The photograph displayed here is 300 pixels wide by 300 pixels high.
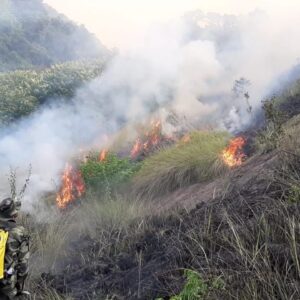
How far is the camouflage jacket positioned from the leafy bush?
533 centimetres

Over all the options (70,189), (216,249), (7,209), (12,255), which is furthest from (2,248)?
(70,189)

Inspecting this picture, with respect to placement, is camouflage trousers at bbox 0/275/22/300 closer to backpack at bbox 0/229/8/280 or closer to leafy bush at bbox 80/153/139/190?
backpack at bbox 0/229/8/280

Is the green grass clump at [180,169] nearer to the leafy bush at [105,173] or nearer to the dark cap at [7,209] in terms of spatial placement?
the leafy bush at [105,173]

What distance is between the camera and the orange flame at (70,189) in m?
9.88

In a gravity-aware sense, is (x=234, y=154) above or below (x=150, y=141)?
above

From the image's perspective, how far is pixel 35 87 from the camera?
17.4 m

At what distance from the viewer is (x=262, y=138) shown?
861cm

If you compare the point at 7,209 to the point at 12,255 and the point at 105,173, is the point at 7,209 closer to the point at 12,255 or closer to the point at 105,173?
the point at 12,255

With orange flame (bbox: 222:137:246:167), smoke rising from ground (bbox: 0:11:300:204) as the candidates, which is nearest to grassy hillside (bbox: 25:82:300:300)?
orange flame (bbox: 222:137:246:167)

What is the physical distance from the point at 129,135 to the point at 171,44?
4343 millimetres

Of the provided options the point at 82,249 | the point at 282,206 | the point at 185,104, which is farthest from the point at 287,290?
the point at 185,104

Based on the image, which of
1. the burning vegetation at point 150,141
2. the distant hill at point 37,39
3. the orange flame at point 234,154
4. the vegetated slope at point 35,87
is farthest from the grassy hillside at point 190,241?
the distant hill at point 37,39

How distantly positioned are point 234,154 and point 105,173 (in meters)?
2.26

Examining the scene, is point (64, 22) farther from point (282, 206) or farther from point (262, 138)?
point (282, 206)
